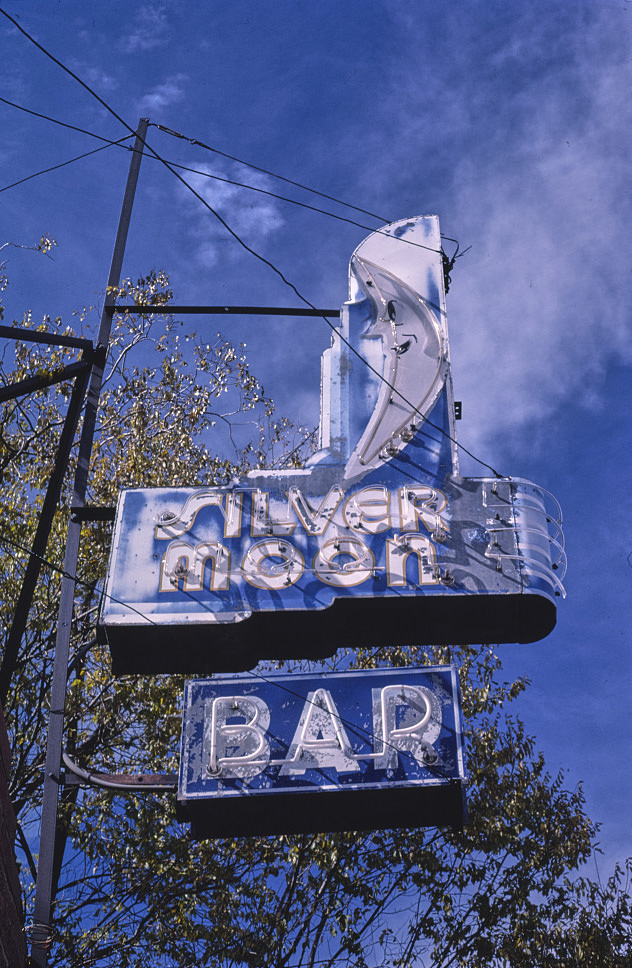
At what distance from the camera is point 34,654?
1442 centimetres

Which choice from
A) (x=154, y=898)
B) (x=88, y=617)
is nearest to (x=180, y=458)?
(x=88, y=617)

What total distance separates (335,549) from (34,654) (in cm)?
669

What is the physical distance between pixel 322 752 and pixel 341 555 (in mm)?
1807

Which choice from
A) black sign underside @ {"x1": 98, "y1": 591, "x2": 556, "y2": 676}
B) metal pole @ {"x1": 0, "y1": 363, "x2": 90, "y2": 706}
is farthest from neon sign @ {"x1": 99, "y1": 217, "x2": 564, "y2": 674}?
metal pole @ {"x1": 0, "y1": 363, "x2": 90, "y2": 706}

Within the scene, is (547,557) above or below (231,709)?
above

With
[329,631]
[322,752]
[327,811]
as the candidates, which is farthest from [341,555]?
[327,811]

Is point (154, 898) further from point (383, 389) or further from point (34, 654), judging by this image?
point (383, 389)

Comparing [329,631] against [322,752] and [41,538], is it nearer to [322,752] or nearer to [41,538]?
[322,752]

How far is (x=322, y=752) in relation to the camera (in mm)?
8703

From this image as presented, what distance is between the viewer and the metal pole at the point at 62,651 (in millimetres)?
8031

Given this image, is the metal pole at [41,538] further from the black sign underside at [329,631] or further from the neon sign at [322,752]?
the neon sign at [322,752]

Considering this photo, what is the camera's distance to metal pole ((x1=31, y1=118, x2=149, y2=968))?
8031 millimetres

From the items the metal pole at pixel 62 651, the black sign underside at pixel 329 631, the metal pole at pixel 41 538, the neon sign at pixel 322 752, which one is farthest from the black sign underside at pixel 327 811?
the metal pole at pixel 41 538

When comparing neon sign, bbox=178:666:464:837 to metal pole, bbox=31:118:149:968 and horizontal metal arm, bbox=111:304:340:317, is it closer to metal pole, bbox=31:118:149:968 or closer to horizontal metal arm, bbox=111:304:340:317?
metal pole, bbox=31:118:149:968
